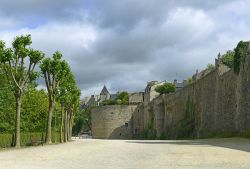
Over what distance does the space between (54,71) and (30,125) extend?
22.4m

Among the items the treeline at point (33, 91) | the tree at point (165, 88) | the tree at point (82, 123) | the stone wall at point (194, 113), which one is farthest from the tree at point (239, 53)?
the tree at point (82, 123)

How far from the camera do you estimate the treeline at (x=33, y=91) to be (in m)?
31.5

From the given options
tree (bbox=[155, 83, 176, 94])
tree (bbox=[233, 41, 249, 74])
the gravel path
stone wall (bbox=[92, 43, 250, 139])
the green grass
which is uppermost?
tree (bbox=[155, 83, 176, 94])

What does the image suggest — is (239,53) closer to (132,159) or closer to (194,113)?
(194,113)

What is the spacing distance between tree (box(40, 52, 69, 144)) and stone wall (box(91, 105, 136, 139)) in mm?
61906

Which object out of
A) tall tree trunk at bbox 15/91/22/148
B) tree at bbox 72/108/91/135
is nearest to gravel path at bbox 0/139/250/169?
tall tree trunk at bbox 15/91/22/148

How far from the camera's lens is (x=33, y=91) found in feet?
212

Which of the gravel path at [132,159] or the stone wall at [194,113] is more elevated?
the stone wall at [194,113]

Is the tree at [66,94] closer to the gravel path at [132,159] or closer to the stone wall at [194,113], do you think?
the stone wall at [194,113]

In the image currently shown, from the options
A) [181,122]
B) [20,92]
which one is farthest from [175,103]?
[20,92]

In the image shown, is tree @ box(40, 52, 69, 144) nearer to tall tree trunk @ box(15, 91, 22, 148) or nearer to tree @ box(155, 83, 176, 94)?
tall tree trunk @ box(15, 91, 22, 148)

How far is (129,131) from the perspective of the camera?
338 ft

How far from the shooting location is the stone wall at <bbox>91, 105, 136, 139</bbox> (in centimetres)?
10231

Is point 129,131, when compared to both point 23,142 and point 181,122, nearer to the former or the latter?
point 181,122
